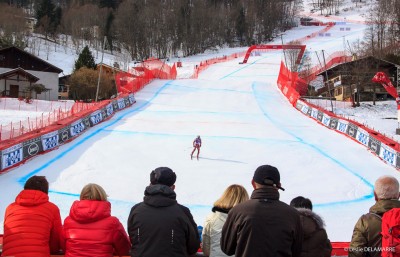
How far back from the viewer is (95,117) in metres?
24.3

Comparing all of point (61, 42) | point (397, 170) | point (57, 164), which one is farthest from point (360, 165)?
point (61, 42)

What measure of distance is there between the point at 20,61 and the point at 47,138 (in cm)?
3396

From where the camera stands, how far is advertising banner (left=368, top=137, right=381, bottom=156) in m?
18.9

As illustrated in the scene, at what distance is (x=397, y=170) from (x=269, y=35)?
98.3 meters

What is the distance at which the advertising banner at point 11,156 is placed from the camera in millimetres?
13969

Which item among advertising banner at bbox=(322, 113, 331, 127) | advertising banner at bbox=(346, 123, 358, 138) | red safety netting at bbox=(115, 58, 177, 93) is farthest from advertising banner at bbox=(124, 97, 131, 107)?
advertising banner at bbox=(346, 123, 358, 138)

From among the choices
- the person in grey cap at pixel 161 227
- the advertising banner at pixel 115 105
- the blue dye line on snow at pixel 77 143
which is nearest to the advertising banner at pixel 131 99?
the blue dye line on snow at pixel 77 143

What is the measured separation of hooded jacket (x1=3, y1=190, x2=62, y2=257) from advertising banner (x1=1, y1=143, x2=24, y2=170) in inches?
411

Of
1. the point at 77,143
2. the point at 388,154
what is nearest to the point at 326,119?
the point at 388,154

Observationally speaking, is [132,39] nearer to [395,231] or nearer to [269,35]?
[269,35]

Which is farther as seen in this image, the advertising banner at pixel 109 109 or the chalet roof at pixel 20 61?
the chalet roof at pixel 20 61

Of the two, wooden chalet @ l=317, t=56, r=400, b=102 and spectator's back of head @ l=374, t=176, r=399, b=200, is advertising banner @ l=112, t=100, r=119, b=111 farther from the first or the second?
spectator's back of head @ l=374, t=176, r=399, b=200

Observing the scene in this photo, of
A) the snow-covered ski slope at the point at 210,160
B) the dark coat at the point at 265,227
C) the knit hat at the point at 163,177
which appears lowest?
the snow-covered ski slope at the point at 210,160

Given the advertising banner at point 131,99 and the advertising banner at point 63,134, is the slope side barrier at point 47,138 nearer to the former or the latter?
the advertising banner at point 63,134
